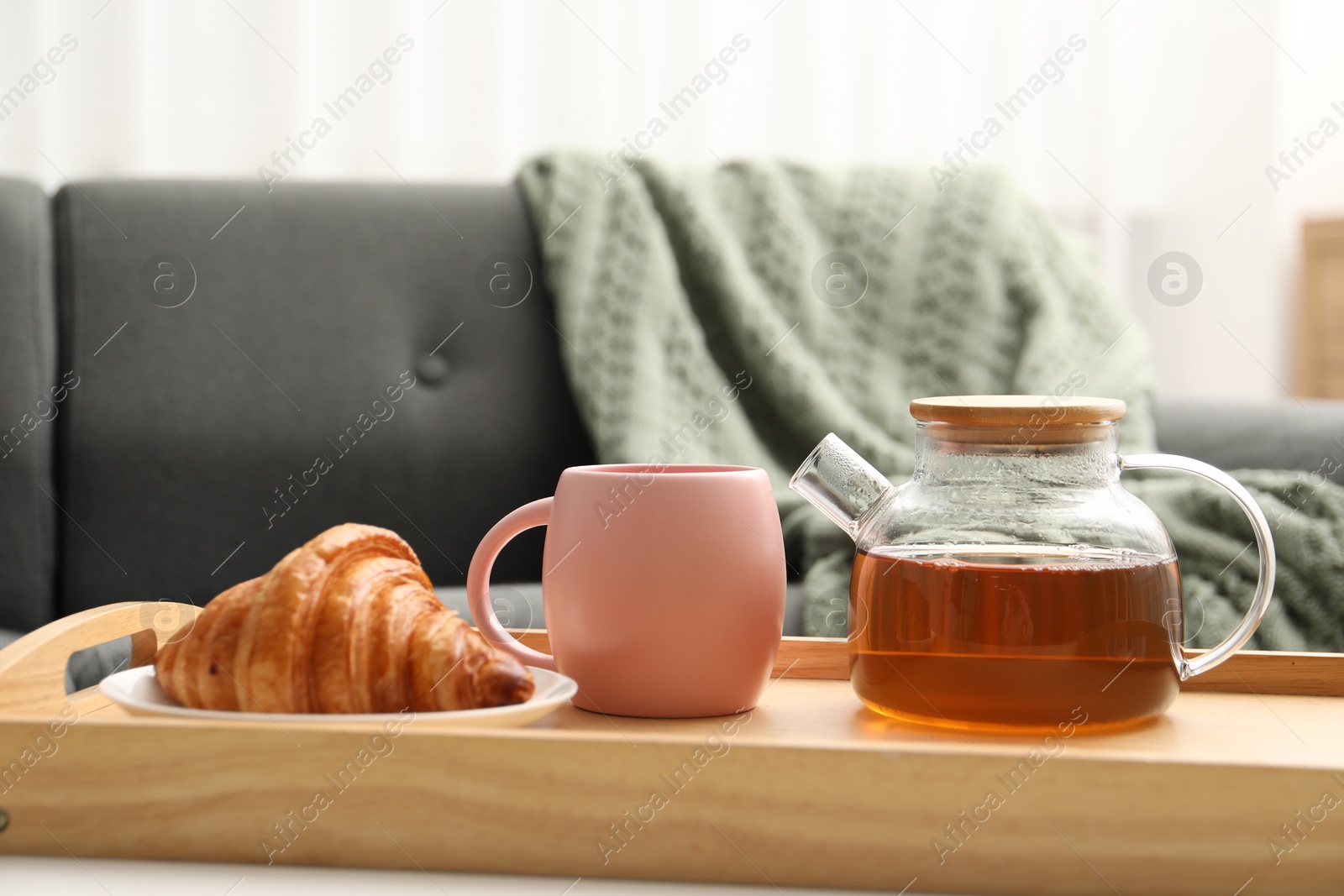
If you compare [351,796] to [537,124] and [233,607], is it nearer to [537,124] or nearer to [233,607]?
[233,607]

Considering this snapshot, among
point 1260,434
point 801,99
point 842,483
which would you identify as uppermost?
point 801,99

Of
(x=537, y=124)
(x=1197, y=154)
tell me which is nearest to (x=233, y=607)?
(x=537, y=124)

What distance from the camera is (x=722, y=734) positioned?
512 mm

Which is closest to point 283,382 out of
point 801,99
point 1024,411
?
point 1024,411

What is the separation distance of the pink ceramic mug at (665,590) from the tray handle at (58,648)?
0.18 metres

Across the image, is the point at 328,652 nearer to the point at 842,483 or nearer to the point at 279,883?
the point at 279,883

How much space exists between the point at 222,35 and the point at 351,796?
5.84ft

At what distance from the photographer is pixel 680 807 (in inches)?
17.0

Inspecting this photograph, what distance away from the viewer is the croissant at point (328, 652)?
0.48 m

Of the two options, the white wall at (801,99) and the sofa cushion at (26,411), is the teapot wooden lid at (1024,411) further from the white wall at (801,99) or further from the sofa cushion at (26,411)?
the white wall at (801,99)

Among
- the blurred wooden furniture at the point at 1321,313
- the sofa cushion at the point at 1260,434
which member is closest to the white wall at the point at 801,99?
the blurred wooden furniture at the point at 1321,313

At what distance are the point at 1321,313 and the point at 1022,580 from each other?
203 cm

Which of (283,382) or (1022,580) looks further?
(283,382)

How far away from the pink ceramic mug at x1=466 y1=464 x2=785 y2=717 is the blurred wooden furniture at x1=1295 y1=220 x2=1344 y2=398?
6.68ft
